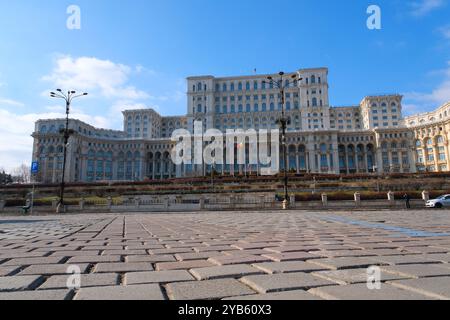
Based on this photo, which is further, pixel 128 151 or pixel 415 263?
pixel 128 151

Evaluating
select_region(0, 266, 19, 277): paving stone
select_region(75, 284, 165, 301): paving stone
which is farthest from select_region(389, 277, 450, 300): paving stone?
select_region(0, 266, 19, 277): paving stone

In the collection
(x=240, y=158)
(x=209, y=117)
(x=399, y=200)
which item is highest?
(x=209, y=117)

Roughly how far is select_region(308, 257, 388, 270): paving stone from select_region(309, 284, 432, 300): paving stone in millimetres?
958

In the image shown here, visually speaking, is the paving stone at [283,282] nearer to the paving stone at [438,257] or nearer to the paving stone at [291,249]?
the paving stone at [291,249]

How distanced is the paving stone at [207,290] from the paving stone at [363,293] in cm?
66

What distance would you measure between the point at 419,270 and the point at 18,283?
14.8 feet

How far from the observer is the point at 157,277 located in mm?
3338

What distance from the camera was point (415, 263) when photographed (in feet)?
13.1

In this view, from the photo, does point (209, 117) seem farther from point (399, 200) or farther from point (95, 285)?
point (95, 285)

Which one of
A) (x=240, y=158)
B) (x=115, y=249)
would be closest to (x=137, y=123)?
(x=240, y=158)

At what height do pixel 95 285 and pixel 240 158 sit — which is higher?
pixel 240 158

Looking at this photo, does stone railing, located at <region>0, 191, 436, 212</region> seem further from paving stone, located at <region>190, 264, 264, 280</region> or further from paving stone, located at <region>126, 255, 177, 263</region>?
paving stone, located at <region>190, 264, 264, 280</region>

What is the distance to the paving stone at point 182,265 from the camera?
3918 millimetres
